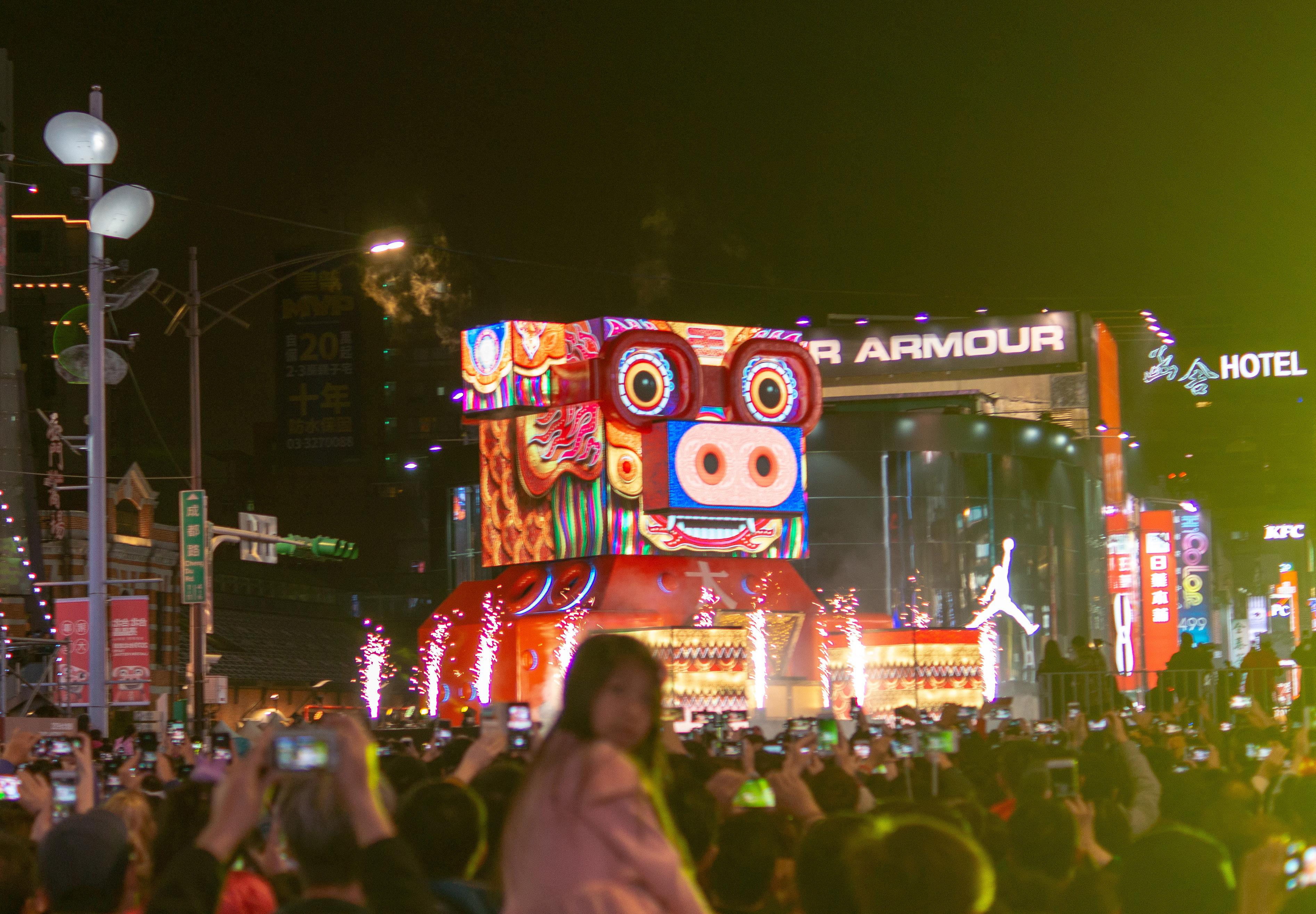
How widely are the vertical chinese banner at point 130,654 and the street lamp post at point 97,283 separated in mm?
295

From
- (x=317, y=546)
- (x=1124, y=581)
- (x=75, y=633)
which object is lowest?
(x=75, y=633)

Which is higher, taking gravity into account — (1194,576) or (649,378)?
(649,378)

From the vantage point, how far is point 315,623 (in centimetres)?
6078

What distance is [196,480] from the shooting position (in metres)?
24.8

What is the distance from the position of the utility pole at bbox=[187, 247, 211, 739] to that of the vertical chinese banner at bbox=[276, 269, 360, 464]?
23.6 metres

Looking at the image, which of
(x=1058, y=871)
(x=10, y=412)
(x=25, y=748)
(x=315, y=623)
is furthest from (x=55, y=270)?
(x=1058, y=871)

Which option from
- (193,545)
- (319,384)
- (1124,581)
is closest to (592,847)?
(193,545)

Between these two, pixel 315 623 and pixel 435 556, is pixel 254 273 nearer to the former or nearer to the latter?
pixel 315 623

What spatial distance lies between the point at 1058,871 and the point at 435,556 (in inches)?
2994

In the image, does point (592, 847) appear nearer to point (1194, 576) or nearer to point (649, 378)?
point (649, 378)

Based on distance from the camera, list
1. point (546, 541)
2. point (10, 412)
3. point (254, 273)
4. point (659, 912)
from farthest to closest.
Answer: point (546, 541) < point (10, 412) < point (254, 273) < point (659, 912)

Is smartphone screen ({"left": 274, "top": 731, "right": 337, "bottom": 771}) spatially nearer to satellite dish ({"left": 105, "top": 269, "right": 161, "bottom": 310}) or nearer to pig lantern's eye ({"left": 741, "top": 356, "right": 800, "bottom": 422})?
satellite dish ({"left": 105, "top": 269, "right": 161, "bottom": 310})

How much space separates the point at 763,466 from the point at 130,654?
2697 centimetres

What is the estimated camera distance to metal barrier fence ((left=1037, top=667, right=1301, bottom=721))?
2186 cm
